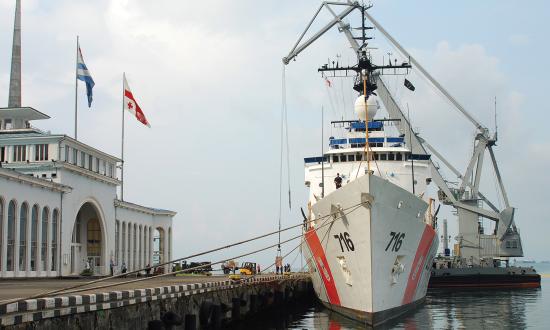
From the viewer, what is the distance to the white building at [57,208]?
36.4 meters

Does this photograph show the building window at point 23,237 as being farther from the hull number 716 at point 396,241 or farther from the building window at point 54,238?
the hull number 716 at point 396,241

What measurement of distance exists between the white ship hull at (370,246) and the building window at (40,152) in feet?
78.5

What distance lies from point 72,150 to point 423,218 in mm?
27818

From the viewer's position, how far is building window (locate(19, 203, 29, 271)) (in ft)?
122

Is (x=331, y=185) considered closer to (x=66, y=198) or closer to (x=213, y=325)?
(x=213, y=325)

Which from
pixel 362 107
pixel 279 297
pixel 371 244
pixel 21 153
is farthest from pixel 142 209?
pixel 371 244

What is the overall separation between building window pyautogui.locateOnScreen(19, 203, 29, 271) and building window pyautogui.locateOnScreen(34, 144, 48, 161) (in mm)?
6002

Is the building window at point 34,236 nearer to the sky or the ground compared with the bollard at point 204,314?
nearer to the sky

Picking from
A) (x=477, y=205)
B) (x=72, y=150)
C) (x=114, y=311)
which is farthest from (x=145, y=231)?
(x=114, y=311)

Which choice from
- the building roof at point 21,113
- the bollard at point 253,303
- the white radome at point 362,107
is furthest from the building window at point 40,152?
the white radome at point 362,107

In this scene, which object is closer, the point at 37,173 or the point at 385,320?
the point at 385,320

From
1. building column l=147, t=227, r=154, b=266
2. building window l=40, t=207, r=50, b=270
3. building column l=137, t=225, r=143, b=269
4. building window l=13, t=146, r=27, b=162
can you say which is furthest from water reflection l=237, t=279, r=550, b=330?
building column l=147, t=227, r=154, b=266

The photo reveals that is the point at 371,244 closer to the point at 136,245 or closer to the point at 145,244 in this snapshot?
the point at 136,245

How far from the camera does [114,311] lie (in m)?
14.8
